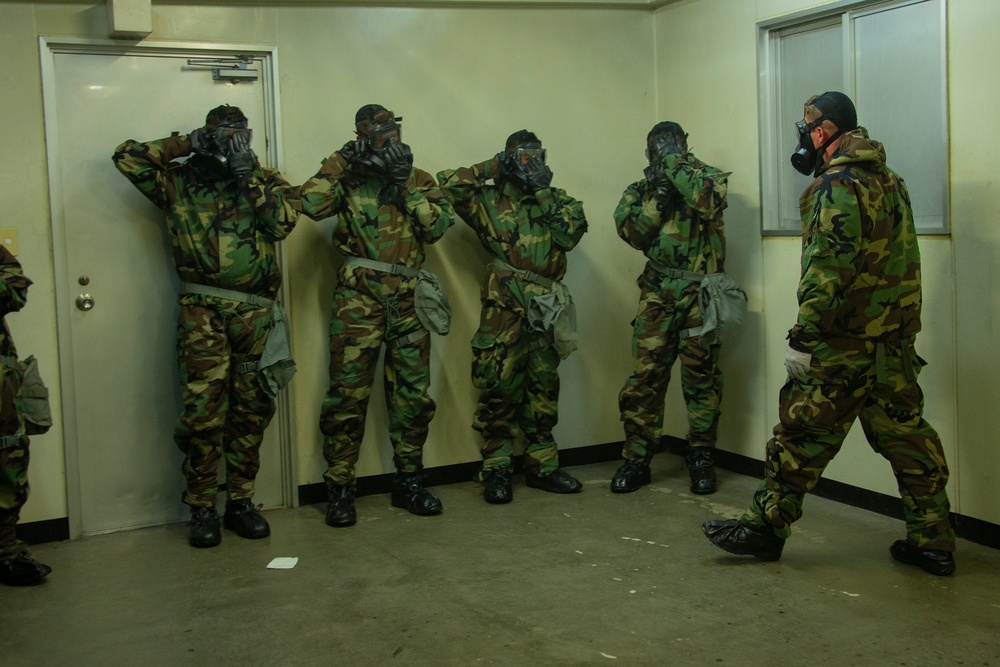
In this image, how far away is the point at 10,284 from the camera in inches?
144

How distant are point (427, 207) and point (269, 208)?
71 cm

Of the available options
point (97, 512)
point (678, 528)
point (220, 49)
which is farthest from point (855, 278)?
point (97, 512)

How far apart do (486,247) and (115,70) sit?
1.87 metres

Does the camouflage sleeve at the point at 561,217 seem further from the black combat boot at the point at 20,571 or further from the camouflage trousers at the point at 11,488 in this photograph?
the black combat boot at the point at 20,571

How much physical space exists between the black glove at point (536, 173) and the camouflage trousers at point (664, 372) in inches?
29.2

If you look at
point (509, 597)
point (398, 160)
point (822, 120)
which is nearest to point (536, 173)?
point (398, 160)

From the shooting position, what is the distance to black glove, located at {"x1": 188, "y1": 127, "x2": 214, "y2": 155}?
4.16 metres

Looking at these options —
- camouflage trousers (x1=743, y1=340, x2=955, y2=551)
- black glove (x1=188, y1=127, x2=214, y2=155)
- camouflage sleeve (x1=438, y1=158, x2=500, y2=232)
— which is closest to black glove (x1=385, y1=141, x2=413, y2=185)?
camouflage sleeve (x1=438, y1=158, x2=500, y2=232)

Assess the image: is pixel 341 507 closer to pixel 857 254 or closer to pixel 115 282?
pixel 115 282

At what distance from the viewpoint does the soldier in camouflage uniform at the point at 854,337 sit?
3.38 meters

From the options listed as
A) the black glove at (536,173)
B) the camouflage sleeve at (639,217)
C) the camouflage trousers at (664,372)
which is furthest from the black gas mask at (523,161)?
the camouflage trousers at (664,372)

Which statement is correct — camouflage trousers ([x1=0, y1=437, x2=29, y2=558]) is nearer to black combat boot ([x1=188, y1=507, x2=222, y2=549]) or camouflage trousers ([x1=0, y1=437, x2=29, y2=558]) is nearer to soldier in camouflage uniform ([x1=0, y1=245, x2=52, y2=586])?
soldier in camouflage uniform ([x1=0, y1=245, x2=52, y2=586])

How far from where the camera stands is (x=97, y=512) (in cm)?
448

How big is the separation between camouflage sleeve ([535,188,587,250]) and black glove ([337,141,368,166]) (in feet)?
2.87
